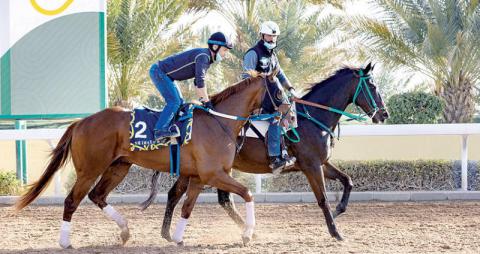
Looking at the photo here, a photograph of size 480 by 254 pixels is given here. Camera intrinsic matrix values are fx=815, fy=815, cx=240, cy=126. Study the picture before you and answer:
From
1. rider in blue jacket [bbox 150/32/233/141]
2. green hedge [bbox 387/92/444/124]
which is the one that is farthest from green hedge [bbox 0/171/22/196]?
green hedge [bbox 387/92/444/124]

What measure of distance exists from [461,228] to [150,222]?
358cm

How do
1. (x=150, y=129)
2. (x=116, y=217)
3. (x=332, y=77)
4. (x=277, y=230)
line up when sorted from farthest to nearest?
(x=332, y=77) < (x=277, y=230) < (x=116, y=217) < (x=150, y=129)

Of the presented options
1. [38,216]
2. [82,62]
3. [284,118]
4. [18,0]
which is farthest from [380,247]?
[18,0]

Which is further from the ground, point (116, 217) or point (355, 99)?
point (355, 99)

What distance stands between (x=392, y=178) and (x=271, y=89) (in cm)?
464

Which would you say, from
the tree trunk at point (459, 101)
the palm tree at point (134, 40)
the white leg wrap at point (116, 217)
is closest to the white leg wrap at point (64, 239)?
the white leg wrap at point (116, 217)

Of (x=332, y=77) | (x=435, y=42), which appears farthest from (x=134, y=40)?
(x=332, y=77)

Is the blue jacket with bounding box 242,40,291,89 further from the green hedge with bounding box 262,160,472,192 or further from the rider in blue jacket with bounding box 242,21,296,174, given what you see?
the green hedge with bounding box 262,160,472,192

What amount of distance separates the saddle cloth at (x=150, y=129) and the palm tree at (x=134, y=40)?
330 inches

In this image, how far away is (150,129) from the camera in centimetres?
776

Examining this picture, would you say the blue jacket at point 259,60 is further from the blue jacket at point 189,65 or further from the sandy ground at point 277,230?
the sandy ground at point 277,230

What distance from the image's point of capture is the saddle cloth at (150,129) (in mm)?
7711

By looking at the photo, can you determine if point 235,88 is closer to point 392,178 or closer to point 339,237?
point 339,237

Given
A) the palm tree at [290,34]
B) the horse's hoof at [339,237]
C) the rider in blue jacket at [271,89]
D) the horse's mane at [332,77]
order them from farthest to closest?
1. the palm tree at [290,34]
2. the horse's mane at [332,77]
3. the horse's hoof at [339,237]
4. the rider in blue jacket at [271,89]
